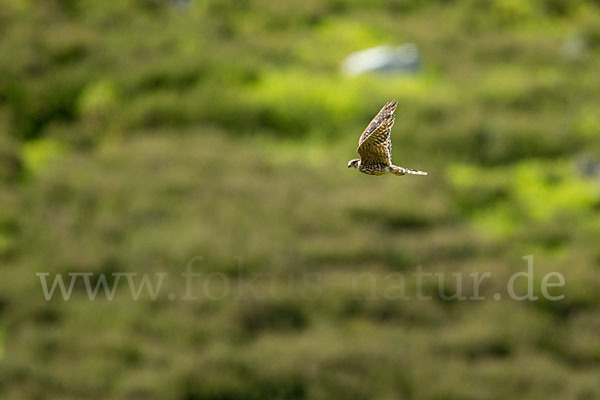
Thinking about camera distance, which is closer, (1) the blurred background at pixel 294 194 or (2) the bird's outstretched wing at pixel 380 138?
(2) the bird's outstretched wing at pixel 380 138

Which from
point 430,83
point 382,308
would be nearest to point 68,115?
point 430,83

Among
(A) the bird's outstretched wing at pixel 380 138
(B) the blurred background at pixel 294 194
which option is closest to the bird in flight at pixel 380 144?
(A) the bird's outstretched wing at pixel 380 138

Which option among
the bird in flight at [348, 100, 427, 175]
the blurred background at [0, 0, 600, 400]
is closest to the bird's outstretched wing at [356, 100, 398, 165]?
the bird in flight at [348, 100, 427, 175]

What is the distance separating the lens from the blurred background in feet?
51.2

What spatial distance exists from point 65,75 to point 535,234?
1365cm

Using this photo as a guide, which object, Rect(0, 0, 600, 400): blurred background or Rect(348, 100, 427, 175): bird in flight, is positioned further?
Rect(0, 0, 600, 400): blurred background

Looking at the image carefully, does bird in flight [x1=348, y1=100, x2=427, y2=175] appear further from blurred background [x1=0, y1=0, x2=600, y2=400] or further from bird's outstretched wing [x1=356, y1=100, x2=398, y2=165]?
blurred background [x1=0, y1=0, x2=600, y2=400]

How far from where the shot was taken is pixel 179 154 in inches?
895

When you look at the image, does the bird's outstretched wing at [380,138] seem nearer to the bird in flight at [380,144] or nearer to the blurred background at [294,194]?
the bird in flight at [380,144]

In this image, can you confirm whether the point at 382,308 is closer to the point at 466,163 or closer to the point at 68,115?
the point at 466,163

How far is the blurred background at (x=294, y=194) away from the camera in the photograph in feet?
51.2

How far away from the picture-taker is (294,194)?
68.3 feet

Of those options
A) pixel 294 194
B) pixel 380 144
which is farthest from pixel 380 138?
pixel 294 194

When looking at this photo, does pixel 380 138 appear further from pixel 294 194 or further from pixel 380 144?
pixel 294 194
